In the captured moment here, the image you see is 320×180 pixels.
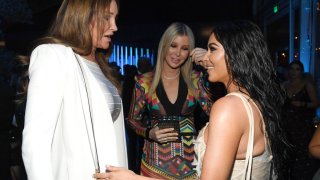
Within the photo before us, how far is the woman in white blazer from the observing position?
1.63 metres

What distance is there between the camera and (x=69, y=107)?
171 centimetres

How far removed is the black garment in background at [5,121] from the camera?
368 centimetres

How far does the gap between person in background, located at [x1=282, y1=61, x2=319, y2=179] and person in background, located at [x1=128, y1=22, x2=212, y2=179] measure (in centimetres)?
224

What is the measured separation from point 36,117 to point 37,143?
0.33ft

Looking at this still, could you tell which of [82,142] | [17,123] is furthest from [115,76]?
[17,123]

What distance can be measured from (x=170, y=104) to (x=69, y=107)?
1319mm

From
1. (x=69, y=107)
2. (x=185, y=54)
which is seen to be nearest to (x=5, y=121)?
(x=185, y=54)

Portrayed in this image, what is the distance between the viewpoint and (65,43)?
1.85 m

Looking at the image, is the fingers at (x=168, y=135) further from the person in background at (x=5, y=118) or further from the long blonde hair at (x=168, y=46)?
the person in background at (x=5, y=118)

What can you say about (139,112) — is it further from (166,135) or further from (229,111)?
(229,111)

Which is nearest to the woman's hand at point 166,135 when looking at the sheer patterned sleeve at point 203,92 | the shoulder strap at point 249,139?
the sheer patterned sleeve at point 203,92

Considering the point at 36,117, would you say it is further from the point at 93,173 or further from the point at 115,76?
the point at 115,76

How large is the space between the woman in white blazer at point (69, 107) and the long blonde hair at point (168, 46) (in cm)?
115

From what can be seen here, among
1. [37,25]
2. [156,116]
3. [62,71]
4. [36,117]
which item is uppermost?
[37,25]
